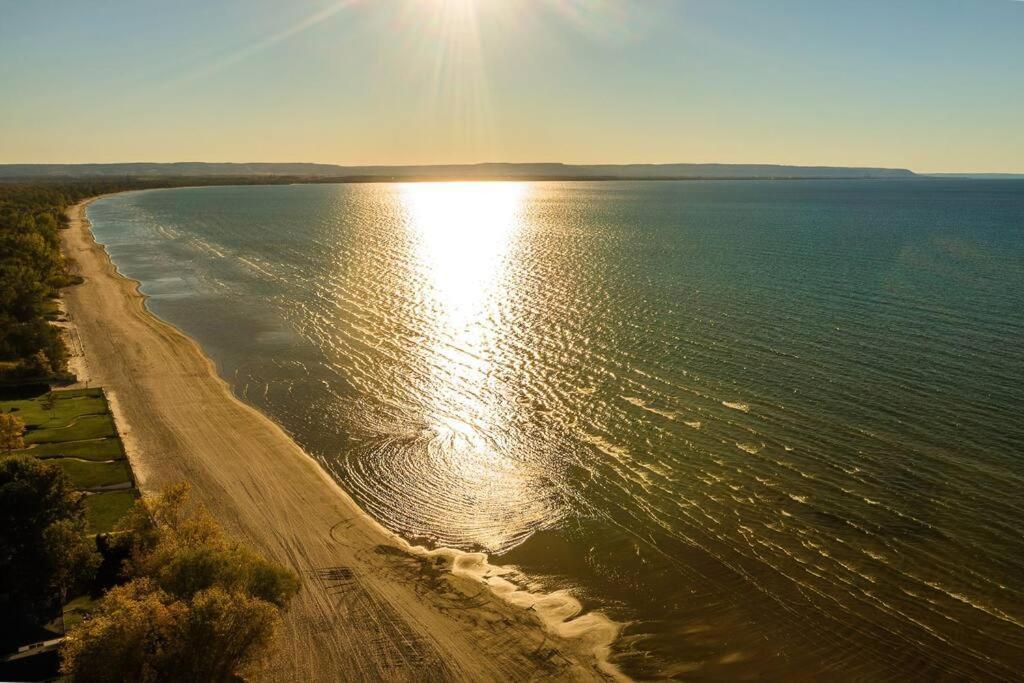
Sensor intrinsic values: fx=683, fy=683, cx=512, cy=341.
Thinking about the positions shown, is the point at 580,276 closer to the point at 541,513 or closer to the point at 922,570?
the point at 541,513

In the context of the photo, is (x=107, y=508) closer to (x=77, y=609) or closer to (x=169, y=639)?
(x=77, y=609)

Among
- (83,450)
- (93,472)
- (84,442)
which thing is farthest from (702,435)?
(84,442)

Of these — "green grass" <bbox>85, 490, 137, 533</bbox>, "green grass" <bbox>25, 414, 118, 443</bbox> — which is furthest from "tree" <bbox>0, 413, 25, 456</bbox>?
"green grass" <bbox>85, 490, 137, 533</bbox>

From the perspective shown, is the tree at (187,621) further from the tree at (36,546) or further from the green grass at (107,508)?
the green grass at (107,508)

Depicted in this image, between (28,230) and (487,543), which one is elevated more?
(28,230)

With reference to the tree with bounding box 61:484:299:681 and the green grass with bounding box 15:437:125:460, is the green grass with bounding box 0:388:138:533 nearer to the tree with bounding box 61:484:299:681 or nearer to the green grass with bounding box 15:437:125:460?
the green grass with bounding box 15:437:125:460

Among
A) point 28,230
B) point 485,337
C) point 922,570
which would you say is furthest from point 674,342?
point 28,230
